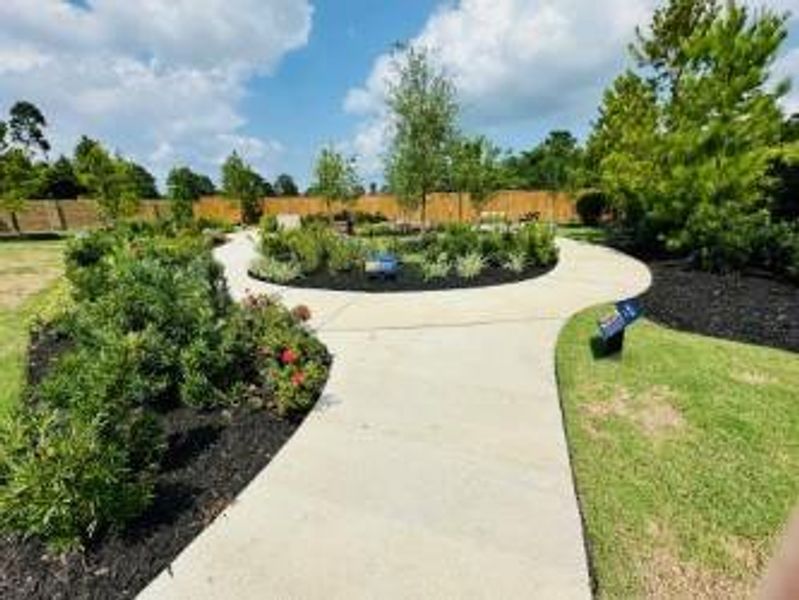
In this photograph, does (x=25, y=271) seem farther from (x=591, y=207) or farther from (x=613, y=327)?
(x=591, y=207)

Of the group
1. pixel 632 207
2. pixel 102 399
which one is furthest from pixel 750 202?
pixel 102 399

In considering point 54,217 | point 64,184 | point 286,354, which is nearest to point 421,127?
point 286,354

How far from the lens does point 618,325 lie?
5.79m

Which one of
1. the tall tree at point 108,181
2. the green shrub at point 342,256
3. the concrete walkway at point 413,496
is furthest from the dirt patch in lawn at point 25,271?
the concrete walkway at point 413,496

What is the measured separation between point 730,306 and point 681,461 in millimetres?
5577

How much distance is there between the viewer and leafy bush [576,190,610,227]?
2959 centimetres

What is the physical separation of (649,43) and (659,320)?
14.2 m

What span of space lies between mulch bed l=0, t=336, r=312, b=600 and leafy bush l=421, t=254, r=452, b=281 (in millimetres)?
6680

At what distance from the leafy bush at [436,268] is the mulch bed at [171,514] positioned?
6680mm

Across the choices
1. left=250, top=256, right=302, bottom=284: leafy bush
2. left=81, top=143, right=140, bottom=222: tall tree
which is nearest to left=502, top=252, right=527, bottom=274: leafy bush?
left=250, top=256, right=302, bottom=284: leafy bush

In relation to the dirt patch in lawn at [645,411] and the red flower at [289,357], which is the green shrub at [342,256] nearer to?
the red flower at [289,357]

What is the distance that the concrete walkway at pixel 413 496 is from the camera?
9.46 ft

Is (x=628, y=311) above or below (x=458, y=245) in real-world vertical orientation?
above

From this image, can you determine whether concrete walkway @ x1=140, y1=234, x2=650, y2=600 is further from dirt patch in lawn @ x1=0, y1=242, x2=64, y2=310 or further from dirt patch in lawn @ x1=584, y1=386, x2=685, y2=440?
dirt patch in lawn @ x1=0, y1=242, x2=64, y2=310
